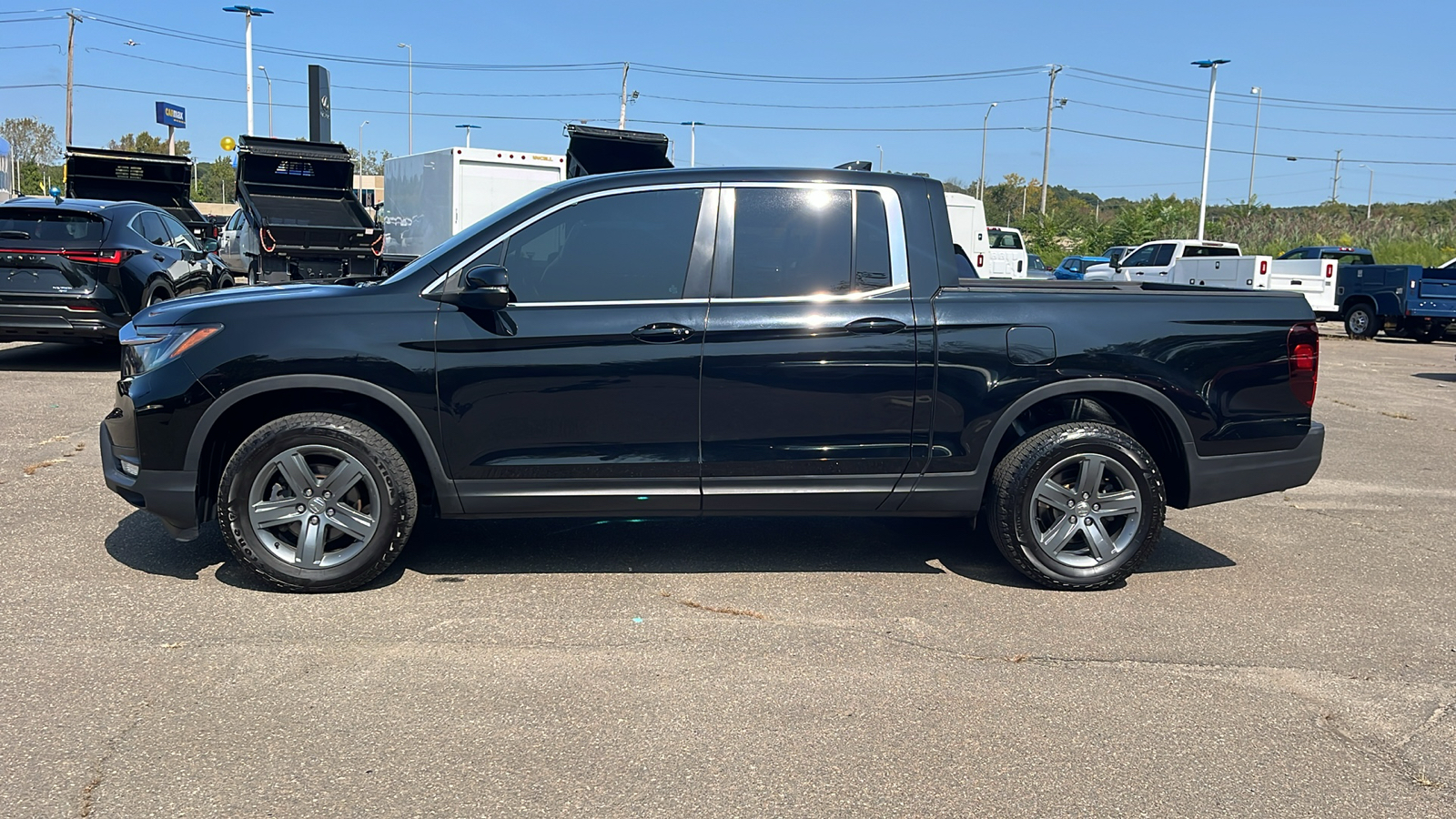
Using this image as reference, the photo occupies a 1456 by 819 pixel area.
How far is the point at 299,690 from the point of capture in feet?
12.5

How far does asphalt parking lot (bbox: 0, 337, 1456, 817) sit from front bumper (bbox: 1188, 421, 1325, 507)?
0.46 metres

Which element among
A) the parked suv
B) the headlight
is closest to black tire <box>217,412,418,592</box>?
the headlight

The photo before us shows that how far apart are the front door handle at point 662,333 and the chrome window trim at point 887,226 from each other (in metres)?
0.31

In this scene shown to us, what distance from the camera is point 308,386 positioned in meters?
4.74

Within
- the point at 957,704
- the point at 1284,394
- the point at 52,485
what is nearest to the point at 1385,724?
the point at 957,704

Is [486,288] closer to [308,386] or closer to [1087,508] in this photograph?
[308,386]

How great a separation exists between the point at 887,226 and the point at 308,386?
262cm

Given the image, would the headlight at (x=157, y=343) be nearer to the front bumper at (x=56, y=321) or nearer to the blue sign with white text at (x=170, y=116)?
the front bumper at (x=56, y=321)

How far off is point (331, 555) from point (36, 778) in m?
1.77

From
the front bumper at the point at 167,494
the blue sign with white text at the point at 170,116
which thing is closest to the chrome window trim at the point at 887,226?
the front bumper at the point at 167,494

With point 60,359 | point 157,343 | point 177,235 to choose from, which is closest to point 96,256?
point 177,235

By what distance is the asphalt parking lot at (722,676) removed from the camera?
3223 mm

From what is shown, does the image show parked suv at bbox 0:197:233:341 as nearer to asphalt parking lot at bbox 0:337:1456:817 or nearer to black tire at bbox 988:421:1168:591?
asphalt parking lot at bbox 0:337:1456:817

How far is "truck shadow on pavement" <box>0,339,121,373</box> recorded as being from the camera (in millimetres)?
11898
